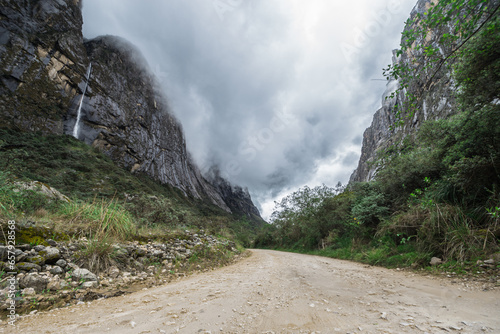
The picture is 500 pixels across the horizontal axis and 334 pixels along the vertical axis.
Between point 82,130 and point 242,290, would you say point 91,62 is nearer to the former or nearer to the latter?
point 82,130

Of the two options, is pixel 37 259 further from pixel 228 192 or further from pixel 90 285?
pixel 228 192

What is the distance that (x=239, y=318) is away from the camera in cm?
242

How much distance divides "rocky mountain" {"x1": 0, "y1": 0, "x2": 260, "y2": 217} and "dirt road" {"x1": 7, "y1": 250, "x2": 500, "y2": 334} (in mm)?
51825

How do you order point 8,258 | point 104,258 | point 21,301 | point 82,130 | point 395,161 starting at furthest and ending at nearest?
1. point 82,130
2. point 395,161
3. point 104,258
4. point 8,258
5. point 21,301

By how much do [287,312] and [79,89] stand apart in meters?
68.3

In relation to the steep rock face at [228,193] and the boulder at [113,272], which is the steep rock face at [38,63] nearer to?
the boulder at [113,272]

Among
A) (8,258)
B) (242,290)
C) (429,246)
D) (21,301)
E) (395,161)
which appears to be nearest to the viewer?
(21,301)

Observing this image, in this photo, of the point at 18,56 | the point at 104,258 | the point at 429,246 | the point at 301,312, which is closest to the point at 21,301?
the point at 104,258

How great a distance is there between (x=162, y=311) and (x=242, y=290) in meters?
1.48

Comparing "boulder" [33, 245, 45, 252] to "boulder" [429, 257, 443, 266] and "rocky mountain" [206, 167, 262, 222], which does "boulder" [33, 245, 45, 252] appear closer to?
"boulder" [429, 257, 443, 266]

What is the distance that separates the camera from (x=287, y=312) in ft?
8.43

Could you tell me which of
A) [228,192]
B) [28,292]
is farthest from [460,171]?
[228,192]

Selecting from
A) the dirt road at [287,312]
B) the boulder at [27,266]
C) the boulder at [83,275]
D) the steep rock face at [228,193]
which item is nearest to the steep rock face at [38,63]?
the boulder at [27,266]

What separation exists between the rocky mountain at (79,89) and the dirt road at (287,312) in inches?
2040
